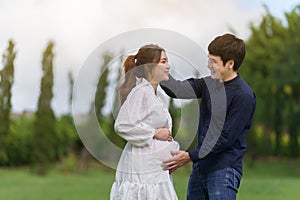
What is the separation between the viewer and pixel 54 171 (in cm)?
1337

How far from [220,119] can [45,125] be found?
9837 millimetres

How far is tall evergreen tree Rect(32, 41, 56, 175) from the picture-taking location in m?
12.0

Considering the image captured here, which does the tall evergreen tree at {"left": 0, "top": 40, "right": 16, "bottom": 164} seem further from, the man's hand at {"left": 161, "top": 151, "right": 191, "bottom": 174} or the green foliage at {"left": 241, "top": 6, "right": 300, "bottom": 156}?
the man's hand at {"left": 161, "top": 151, "right": 191, "bottom": 174}

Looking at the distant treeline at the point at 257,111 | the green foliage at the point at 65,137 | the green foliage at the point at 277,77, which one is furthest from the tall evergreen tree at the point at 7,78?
the green foliage at the point at 277,77

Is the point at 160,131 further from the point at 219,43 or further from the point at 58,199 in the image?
the point at 58,199

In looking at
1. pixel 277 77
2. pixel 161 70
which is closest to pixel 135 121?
pixel 161 70

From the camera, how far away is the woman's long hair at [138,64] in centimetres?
309

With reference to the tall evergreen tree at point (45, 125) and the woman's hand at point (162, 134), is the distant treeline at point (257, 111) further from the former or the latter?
the woman's hand at point (162, 134)

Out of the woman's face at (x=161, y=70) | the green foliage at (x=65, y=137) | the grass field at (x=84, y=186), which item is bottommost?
the grass field at (x=84, y=186)

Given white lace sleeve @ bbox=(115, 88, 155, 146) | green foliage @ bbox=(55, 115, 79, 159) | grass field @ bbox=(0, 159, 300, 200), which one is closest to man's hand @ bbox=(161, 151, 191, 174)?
white lace sleeve @ bbox=(115, 88, 155, 146)

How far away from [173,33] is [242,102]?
49cm

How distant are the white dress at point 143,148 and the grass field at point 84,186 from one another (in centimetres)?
619

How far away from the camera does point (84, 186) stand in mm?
11703

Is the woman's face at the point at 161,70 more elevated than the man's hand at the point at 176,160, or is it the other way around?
the woman's face at the point at 161,70
